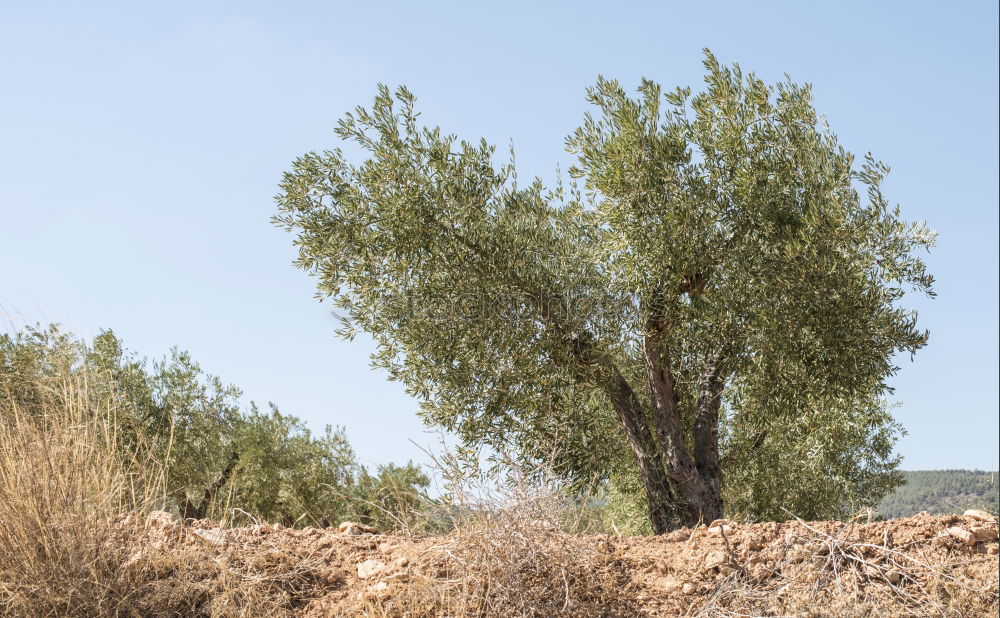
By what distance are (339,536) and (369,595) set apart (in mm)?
1422

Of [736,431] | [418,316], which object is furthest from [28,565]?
[736,431]

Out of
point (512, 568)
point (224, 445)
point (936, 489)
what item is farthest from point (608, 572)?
point (936, 489)

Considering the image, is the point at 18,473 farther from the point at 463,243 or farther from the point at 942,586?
the point at 942,586

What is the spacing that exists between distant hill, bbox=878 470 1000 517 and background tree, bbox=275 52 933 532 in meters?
8.08

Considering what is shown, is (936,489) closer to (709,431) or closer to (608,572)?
(709,431)

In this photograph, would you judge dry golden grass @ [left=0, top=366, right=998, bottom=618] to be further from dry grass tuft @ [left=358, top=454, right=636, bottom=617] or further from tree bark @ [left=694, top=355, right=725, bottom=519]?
tree bark @ [left=694, top=355, right=725, bottom=519]

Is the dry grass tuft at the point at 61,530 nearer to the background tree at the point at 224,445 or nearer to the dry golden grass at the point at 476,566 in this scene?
the dry golden grass at the point at 476,566

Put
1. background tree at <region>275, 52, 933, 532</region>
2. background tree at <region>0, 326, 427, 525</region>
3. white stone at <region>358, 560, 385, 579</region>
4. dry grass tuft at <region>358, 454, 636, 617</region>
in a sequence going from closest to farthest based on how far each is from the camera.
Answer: dry grass tuft at <region>358, 454, 636, 617</region>, white stone at <region>358, 560, 385, 579</region>, background tree at <region>275, 52, 933, 532</region>, background tree at <region>0, 326, 427, 525</region>

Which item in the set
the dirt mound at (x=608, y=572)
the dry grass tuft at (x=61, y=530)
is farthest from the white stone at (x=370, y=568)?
the dry grass tuft at (x=61, y=530)

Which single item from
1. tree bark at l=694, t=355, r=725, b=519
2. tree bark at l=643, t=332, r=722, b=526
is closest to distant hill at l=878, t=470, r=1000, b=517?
tree bark at l=694, t=355, r=725, b=519

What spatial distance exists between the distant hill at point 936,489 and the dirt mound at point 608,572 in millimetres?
11616

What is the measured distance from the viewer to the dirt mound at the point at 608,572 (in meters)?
6.30

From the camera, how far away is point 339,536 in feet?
26.3

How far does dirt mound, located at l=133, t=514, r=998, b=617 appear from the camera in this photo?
248 inches
